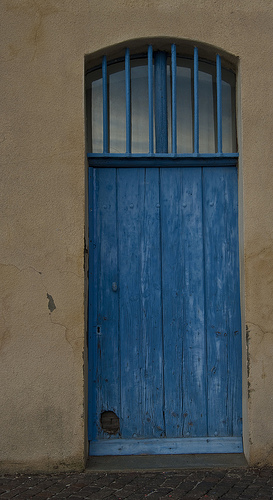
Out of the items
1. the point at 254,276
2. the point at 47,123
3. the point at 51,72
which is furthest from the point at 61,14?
the point at 254,276

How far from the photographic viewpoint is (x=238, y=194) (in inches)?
149

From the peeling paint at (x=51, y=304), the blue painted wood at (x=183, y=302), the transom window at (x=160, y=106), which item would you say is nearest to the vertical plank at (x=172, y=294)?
the blue painted wood at (x=183, y=302)

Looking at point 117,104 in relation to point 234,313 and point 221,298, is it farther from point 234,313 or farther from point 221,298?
point 234,313

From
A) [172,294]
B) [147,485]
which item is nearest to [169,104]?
[172,294]

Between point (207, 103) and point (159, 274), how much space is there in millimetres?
1425

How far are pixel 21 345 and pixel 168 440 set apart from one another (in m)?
1.31

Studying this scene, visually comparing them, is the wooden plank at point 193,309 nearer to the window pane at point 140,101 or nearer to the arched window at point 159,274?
the arched window at point 159,274

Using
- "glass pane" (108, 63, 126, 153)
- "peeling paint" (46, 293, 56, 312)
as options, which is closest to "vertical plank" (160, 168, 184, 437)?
"glass pane" (108, 63, 126, 153)

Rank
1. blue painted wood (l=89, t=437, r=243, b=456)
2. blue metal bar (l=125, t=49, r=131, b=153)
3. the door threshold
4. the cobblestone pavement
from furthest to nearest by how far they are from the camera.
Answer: blue metal bar (l=125, t=49, r=131, b=153)
blue painted wood (l=89, t=437, r=243, b=456)
the door threshold
the cobblestone pavement

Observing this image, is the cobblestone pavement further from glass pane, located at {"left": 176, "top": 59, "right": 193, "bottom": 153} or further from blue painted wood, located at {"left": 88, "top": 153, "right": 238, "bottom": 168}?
glass pane, located at {"left": 176, "top": 59, "right": 193, "bottom": 153}

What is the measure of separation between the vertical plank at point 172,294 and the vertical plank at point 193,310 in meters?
0.04

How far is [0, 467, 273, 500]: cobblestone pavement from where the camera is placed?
3006 mm

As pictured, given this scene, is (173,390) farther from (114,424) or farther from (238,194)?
(238,194)

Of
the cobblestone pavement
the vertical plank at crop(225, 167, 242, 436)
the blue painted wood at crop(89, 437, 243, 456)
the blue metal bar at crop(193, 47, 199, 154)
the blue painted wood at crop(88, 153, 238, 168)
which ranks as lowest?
the cobblestone pavement
